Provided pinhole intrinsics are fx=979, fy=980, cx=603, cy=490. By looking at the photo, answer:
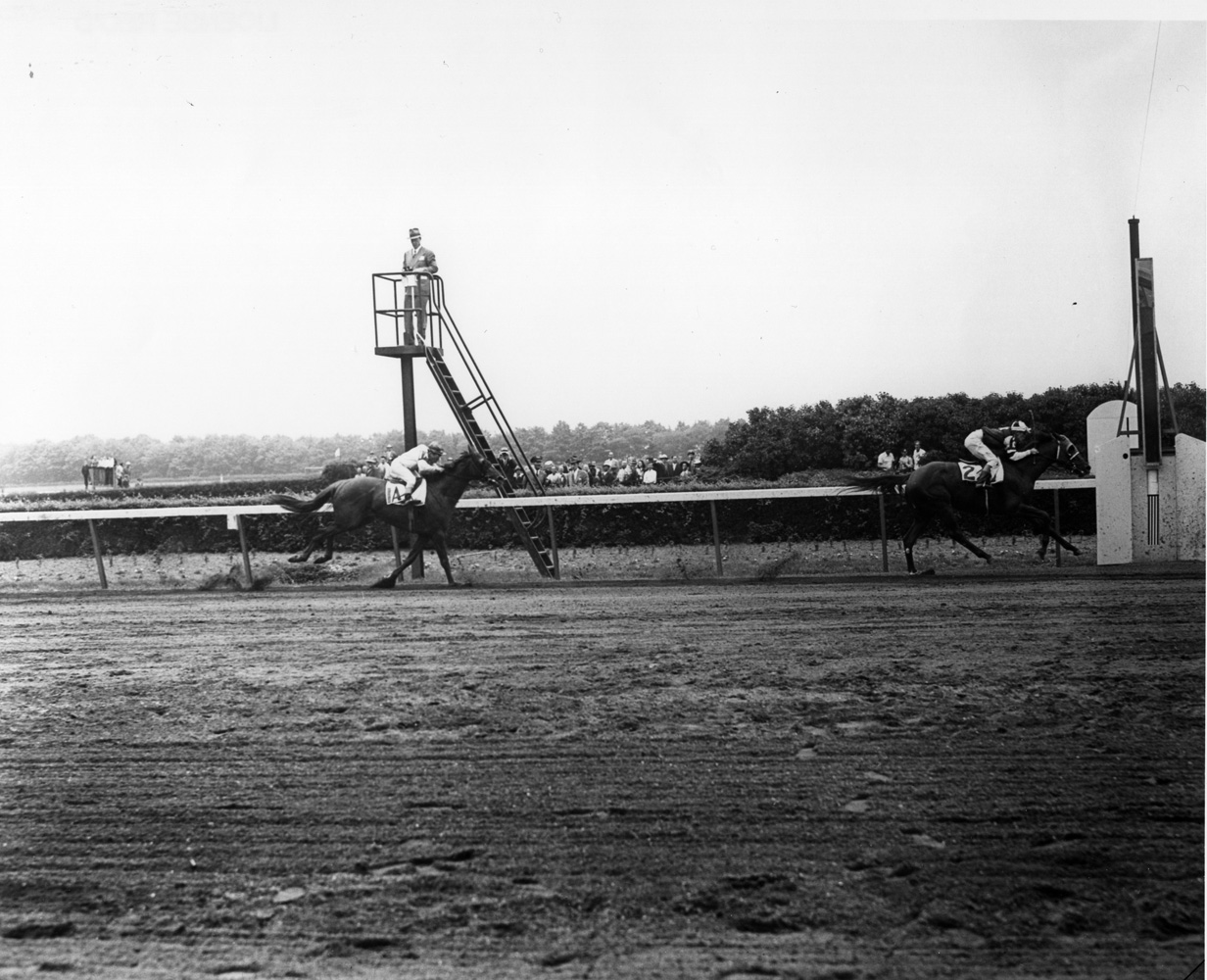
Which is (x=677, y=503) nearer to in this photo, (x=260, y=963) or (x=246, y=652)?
(x=246, y=652)

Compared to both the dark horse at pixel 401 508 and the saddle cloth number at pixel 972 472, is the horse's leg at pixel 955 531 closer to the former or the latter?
the saddle cloth number at pixel 972 472

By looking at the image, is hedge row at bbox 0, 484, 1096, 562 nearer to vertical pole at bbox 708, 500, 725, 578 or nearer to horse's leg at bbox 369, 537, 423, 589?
vertical pole at bbox 708, 500, 725, 578

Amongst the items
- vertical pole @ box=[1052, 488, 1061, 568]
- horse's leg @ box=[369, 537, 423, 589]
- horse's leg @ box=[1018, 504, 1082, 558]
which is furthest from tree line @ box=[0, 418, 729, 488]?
vertical pole @ box=[1052, 488, 1061, 568]

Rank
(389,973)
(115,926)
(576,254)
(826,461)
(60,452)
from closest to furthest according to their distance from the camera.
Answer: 1. (389,973)
2. (115,926)
3. (60,452)
4. (576,254)
5. (826,461)

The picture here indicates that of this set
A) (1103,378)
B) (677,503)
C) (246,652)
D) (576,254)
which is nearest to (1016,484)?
(1103,378)

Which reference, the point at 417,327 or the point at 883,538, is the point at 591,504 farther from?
the point at 417,327

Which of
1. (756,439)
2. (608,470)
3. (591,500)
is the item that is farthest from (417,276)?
(591,500)
